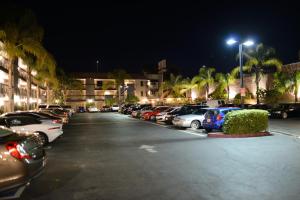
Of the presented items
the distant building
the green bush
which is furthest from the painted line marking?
the distant building

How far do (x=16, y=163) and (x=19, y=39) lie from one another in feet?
90.1

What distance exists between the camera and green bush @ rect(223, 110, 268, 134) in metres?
17.7

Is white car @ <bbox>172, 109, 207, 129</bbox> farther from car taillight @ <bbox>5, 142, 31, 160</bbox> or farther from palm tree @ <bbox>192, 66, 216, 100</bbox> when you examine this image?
palm tree @ <bbox>192, 66, 216, 100</bbox>

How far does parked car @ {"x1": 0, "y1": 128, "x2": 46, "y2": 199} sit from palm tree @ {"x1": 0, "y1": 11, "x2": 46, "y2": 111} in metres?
24.2

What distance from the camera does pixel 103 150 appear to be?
555 inches

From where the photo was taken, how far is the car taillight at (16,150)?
7.06 m

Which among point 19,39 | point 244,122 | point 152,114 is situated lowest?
point 152,114

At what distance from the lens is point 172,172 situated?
9414mm

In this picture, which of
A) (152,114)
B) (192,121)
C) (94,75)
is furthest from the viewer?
(94,75)

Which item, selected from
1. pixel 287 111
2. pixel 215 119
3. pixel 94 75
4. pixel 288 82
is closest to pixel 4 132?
pixel 215 119

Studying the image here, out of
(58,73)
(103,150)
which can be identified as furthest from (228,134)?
(58,73)

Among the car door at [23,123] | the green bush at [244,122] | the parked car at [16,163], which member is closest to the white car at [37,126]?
the car door at [23,123]

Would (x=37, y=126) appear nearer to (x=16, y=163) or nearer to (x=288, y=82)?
(x=16, y=163)

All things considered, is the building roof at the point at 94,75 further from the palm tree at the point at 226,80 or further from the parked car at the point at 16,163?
the parked car at the point at 16,163
